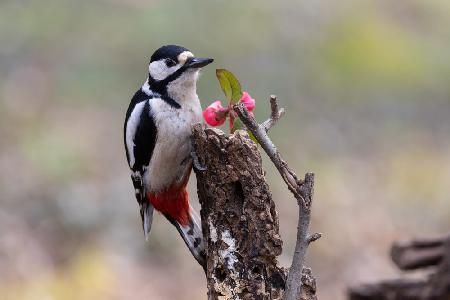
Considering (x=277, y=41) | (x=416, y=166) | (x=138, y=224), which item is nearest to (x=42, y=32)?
(x=277, y=41)

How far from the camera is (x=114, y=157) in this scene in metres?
7.07

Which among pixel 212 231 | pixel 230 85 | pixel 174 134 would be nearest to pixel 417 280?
pixel 174 134

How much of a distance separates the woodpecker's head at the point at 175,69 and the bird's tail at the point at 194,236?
0.51 m

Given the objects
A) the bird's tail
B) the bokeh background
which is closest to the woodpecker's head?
the bird's tail

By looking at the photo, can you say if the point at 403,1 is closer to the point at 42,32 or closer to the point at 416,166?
the point at 416,166

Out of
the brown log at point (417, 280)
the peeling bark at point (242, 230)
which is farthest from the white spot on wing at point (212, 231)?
the brown log at point (417, 280)

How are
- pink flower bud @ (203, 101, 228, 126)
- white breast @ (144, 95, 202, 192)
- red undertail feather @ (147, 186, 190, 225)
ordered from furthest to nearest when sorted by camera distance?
red undertail feather @ (147, 186, 190, 225) < white breast @ (144, 95, 202, 192) < pink flower bud @ (203, 101, 228, 126)

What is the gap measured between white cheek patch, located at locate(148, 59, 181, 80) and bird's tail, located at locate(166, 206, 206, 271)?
57 cm

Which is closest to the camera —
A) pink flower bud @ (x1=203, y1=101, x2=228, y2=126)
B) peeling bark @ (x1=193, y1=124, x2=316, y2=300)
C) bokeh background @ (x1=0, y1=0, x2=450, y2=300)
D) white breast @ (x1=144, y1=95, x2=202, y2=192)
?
peeling bark @ (x1=193, y1=124, x2=316, y2=300)

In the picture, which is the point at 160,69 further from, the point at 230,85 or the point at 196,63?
the point at 230,85

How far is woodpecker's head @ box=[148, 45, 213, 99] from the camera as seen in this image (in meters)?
3.39

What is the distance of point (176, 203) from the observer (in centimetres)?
357

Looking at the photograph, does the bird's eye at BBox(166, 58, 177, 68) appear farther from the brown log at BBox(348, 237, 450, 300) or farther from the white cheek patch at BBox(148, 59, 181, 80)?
the brown log at BBox(348, 237, 450, 300)

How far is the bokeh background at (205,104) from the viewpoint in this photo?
20.5ft
